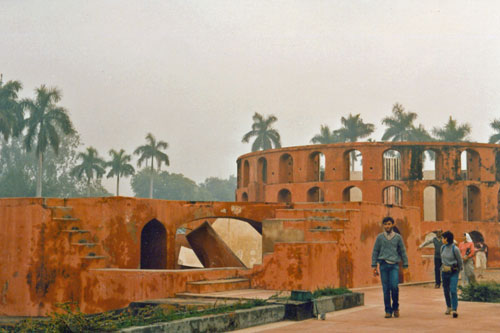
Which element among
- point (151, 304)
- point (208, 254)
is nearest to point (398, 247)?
point (151, 304)

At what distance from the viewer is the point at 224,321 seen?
8078 mm

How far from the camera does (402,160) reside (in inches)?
1308

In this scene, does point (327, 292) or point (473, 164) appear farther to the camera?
point (473, 164)

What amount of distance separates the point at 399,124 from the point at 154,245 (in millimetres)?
45179

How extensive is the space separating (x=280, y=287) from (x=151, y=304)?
408 cm

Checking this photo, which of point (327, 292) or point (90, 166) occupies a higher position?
point (90, 166)

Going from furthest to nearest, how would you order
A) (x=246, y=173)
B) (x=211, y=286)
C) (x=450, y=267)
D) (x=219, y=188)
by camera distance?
(x=219, y=188)
(x=246, y=173)
(x=211, y=286)
(x=450, y=267)

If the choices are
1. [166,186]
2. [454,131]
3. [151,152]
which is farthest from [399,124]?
[166,186]

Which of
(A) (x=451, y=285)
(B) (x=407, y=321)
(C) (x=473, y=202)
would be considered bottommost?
(B) (x=407, y=321)

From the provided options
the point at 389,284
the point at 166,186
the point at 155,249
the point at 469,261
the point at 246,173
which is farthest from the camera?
the point at 166,186

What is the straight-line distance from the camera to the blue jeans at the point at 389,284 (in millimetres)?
9422

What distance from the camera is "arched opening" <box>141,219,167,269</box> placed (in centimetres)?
1778

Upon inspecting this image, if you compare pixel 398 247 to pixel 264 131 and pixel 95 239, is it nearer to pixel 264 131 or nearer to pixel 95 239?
pixel 95 239

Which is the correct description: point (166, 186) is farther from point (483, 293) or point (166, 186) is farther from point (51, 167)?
point (483, 293)
